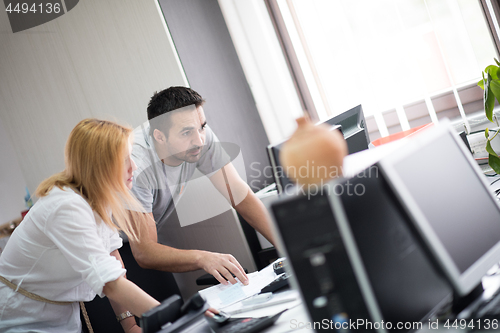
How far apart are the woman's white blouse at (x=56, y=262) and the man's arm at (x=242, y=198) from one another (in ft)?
2.45

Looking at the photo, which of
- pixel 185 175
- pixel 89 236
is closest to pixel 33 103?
pixel 185 175

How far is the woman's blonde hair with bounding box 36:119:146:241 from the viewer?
1401 mm

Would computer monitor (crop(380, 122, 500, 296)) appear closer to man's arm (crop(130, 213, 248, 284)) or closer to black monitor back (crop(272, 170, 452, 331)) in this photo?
black monitor back (crop(272, 170, 452, 331))

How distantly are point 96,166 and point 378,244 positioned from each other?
3.27ft

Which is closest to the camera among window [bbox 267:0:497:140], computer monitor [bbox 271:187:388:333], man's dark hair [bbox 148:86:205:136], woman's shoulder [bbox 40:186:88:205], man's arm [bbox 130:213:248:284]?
computer monitor [bbox 271:187:388:333]

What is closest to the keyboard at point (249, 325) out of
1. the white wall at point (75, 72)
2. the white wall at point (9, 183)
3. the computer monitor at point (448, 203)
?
the computer monitor at point (448, 203)

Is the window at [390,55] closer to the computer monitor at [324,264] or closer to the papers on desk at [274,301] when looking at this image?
the papers on desk at [274,301]

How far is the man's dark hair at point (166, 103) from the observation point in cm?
204

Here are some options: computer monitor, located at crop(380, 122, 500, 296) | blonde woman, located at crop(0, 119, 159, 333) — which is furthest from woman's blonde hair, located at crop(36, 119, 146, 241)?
computer monitor, located at crop(380, 122, 500, 296)

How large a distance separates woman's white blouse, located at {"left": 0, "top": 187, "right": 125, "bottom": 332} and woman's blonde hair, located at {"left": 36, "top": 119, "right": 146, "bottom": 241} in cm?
5

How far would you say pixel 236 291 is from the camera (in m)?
1.47

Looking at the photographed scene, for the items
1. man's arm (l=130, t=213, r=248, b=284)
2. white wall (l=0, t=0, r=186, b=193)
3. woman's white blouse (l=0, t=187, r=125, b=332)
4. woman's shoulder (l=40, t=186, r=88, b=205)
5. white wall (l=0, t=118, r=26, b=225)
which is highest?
white wall (l=0, t=0, r=186, b=193)

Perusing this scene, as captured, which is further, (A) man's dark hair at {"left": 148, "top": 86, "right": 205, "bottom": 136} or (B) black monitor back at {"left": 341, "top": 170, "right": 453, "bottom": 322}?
(A) man's dark hair at {"left": 148, "top": 86, "right": 205, "bottom": 136}

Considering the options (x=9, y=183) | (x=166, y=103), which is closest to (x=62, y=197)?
(x=166, y=103)
